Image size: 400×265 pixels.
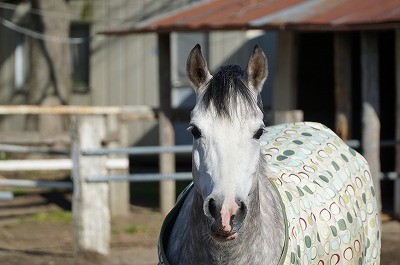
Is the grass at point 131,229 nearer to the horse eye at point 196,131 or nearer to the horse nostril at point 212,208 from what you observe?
the horse eye at point 196,131

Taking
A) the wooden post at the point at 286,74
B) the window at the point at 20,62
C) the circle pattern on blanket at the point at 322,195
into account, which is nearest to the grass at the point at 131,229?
the wooden post at the point at 286,74

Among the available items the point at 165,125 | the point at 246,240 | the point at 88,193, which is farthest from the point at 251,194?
the point at 165,125

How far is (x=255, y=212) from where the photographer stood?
13.2 ft

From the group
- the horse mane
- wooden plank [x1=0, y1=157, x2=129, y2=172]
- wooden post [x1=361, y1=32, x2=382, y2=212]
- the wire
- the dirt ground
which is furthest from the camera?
the wire

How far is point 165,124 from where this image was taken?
11984mm

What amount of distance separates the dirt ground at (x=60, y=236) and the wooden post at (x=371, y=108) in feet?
2.58

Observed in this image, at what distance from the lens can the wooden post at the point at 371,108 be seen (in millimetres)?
9883

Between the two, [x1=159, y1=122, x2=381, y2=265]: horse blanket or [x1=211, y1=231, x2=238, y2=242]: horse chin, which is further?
[x1=159, y1=122, x2=381, y2=265]: horse blanket

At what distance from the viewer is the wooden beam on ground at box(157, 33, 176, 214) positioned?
11797 mm

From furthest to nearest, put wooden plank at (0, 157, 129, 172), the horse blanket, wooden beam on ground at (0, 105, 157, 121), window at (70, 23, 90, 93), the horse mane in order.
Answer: window at (70, 23, 90, 93) < wooden plank at (0, 157, 129, 172) < wooden beam on ground at (0, 105, 157, 121) < the horse blanket < the horse mane

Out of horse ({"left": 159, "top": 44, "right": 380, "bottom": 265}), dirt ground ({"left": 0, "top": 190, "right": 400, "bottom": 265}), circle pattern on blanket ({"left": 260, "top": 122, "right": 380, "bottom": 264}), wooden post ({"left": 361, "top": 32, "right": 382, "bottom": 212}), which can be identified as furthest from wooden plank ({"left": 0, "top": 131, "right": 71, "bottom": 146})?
horse ({"left": 159, "top": 44, "right": 380, "bottom": 265})

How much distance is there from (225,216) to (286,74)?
9022 millimetres

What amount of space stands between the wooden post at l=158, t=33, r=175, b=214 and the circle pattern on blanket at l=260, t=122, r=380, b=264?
6239mm

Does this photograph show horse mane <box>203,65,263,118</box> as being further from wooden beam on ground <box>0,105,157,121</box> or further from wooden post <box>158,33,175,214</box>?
wooden post <box>158,33,175,214</box>
